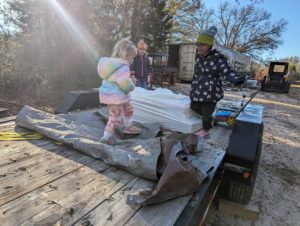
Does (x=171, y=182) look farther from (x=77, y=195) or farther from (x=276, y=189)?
(x=276, y=189)

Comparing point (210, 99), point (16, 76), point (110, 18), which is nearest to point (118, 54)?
point (210, 99)

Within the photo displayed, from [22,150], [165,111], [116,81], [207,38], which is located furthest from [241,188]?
[22,150]

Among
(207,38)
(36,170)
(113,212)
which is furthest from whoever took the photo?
(207,38)

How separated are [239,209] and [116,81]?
175 cm

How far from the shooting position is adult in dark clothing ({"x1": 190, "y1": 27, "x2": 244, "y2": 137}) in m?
2.93

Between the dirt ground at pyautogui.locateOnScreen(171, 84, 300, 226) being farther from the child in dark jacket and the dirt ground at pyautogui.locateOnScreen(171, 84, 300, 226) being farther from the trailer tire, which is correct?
the child in dark jacket

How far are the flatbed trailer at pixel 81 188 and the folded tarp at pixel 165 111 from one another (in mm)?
814

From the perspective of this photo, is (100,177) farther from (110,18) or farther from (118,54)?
(110,18)

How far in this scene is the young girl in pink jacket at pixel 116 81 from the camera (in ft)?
8.41

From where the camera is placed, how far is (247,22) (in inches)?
1473

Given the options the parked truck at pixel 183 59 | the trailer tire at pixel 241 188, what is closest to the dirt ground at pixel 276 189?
the trailer tire at pixel 241 188

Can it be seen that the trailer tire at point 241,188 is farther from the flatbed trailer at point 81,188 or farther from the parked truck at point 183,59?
the parked truck at point 183,59

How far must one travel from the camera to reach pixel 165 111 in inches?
133

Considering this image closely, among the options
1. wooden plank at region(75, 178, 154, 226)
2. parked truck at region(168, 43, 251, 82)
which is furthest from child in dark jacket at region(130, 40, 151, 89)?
parked truck at region(168, 43, 251, 82)
